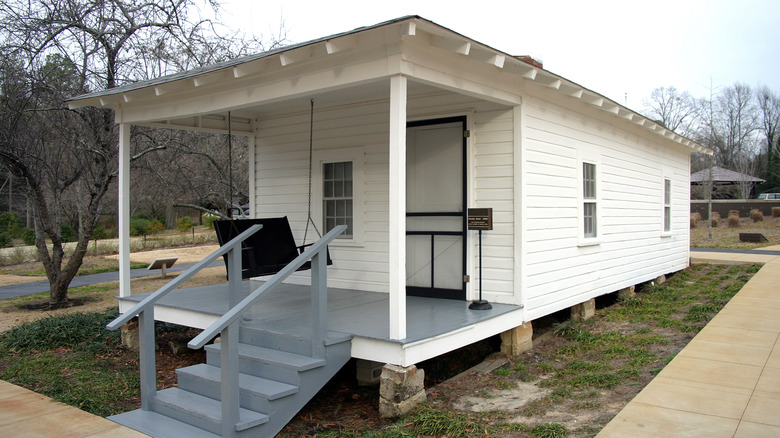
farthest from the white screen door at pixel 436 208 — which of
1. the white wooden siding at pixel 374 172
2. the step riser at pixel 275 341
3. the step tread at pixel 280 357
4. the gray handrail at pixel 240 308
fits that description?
the step tread at pixel 280 357

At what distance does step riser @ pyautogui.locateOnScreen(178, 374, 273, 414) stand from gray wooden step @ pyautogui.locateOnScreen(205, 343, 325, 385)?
0.27 metres

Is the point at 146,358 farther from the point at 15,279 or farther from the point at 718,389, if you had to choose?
the point at 15,279

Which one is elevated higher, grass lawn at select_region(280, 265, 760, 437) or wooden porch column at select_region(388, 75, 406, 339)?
wooden porch column at select_region(388, 75, 406, 339)

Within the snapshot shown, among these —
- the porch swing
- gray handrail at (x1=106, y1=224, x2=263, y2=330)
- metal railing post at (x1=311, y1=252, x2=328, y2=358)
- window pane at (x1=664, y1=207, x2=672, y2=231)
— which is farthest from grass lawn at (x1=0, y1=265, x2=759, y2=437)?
window pane at (x1=664, y1=207, x2=672, y2=231)

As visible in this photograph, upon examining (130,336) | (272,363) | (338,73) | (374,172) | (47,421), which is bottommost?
(47,421)

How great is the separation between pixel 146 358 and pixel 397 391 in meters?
2.05

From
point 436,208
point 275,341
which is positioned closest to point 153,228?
point 436,208

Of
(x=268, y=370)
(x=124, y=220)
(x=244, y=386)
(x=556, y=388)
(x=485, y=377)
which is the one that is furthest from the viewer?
(x=124, y=220)

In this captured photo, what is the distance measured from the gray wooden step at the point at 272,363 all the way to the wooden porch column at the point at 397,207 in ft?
2.39

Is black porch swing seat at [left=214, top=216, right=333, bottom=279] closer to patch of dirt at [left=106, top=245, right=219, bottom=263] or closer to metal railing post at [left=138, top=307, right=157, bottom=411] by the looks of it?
metal railing post at [left=138, top=307, right=157, bottom=411]

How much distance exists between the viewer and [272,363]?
4.64m

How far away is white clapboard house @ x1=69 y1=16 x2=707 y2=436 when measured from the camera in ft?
15.2

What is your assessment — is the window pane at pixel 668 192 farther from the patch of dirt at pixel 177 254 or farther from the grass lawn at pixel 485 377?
the patch of dirt at pixel 177 254

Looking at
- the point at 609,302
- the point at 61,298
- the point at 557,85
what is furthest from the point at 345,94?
the point at 61,298
